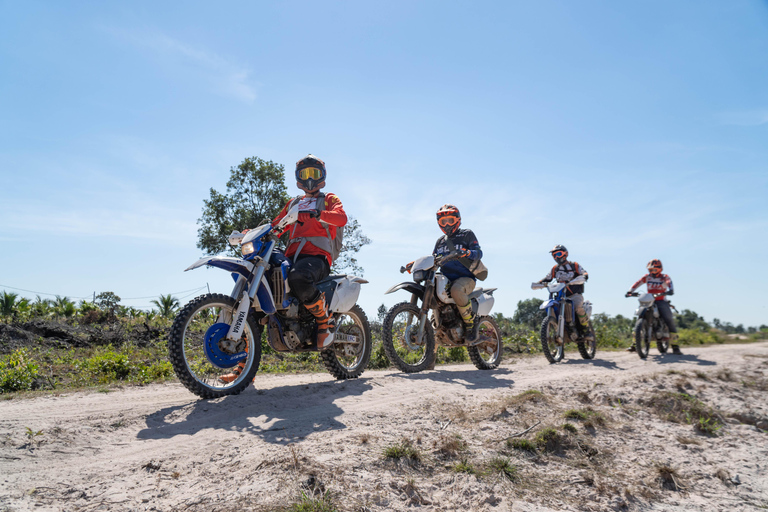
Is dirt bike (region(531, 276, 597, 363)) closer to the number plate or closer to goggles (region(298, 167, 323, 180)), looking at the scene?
the number plate

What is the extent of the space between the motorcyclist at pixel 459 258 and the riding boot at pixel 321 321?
276cm

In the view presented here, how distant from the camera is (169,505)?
103 inches

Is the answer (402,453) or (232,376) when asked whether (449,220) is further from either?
(402,453)

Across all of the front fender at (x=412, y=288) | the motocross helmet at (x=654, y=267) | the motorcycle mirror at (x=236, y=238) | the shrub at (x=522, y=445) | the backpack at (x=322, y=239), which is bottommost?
the shrub at (x=522, y=445)

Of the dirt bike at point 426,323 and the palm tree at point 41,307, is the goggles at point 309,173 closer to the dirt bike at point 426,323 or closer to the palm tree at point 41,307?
the dirt bike at point 426,323

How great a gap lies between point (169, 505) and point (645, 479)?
3414 millimetres

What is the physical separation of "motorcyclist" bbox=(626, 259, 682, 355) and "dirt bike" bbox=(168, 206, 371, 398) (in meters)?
10.0

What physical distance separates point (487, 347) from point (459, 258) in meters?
1.78

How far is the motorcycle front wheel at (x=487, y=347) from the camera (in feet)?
27.3

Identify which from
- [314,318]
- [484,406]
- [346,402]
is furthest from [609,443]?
[314,318]

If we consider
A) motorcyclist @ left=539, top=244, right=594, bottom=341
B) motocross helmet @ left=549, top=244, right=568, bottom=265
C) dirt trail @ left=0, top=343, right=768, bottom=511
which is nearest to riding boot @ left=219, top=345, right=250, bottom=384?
dirt trail @ left=0, top=343, right=768, bottom=511

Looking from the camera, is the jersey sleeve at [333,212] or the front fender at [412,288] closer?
the jersey sleeve at [333,212]

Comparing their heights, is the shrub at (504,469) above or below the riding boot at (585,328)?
below

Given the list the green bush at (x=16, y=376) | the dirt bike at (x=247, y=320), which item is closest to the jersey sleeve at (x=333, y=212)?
the dirt bike at (x=247, y=320)
